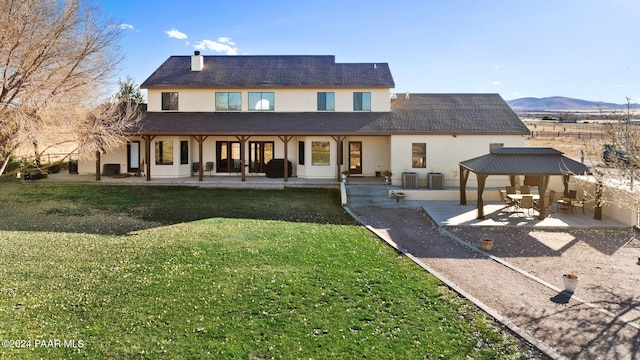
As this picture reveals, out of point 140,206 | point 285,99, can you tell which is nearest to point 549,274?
point 140,206

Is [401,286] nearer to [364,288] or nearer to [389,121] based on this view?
[364,288]

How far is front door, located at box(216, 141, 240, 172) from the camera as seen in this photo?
23.5 metres

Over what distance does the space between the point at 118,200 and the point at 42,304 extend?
37.9ft

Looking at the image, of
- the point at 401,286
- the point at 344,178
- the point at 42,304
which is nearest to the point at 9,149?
the point at 42,304

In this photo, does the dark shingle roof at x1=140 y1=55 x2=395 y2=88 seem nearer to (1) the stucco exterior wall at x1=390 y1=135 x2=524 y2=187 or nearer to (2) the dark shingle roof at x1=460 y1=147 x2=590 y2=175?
(1) the stucco exterior wall at x1=390 y1=135 x2=524 y2=187

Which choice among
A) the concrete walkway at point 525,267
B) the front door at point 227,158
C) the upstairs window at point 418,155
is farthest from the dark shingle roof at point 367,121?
the concrete walkway at point 525,267

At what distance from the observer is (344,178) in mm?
20906

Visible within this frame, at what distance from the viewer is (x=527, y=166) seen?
14.6m

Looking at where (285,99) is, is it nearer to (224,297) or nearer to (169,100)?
(169,100)

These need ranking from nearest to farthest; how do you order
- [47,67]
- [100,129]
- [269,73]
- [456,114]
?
[47,67], [100,129], [456,114], [269,73]

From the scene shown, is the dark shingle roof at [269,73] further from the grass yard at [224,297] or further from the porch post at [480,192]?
the grass yard at [224,297]

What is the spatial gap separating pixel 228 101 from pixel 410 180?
11615mm

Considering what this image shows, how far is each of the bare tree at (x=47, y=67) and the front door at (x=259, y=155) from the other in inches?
400

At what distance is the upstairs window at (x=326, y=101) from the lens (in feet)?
75.3
